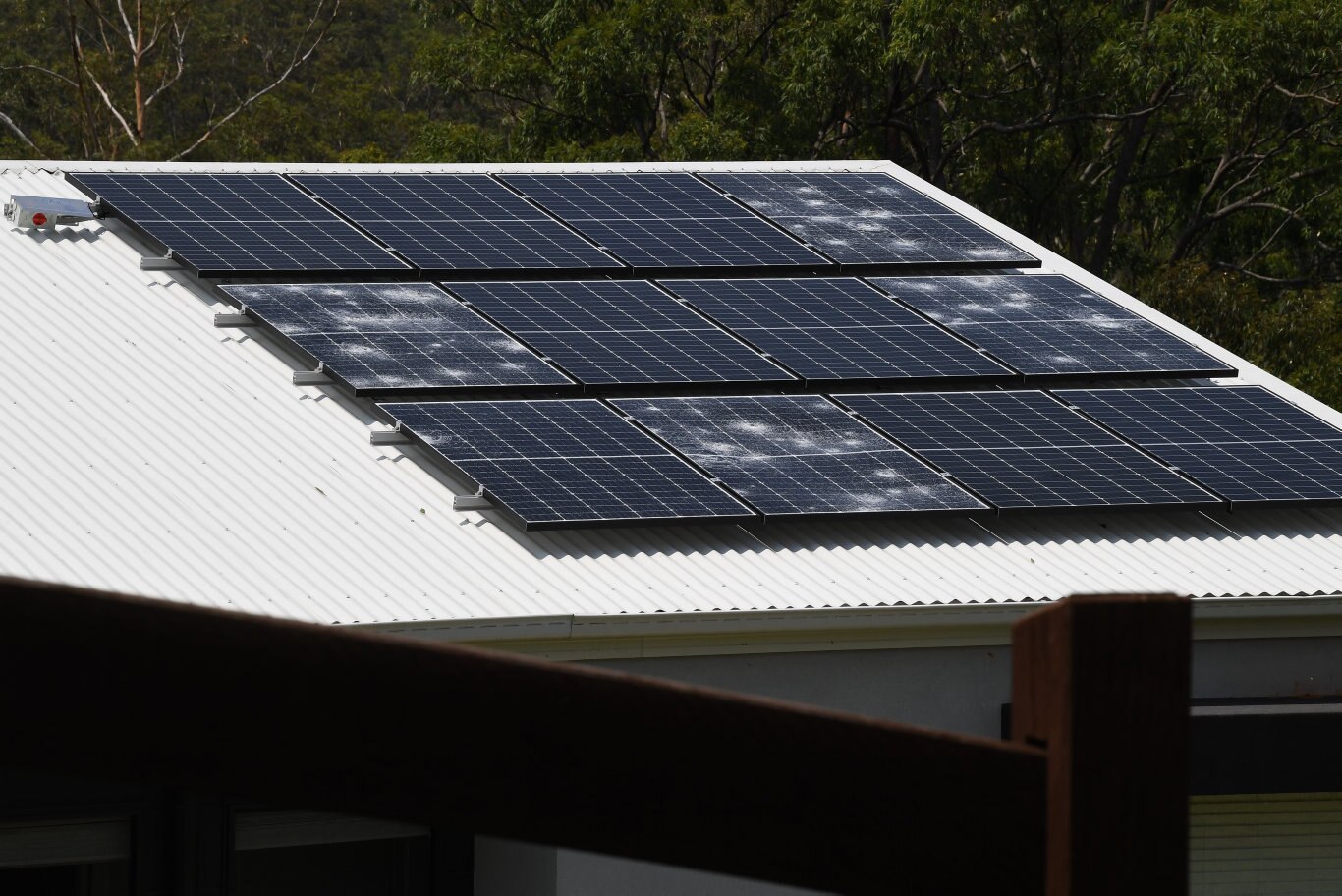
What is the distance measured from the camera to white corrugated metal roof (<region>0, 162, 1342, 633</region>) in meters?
10.7

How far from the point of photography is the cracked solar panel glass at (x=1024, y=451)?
42.0 feet

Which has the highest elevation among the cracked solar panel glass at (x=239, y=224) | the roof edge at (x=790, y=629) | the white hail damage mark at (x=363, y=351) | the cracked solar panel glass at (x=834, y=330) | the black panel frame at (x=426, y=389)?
the cracked solar panel glass at (x=239, y=224)

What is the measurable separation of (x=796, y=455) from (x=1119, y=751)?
10.9 meters

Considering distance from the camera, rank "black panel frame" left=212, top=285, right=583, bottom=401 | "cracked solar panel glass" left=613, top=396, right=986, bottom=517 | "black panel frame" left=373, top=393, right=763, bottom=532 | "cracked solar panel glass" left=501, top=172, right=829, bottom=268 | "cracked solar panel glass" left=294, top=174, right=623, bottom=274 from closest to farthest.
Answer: "black panel frame" left=373, top=393, right=763, bottom=532
"cracked solar panel glass" left=613, top=396, right=986, bottom=517
"black panel frame" left=212, top=285, right=583, bottom=401
"cracked solar panel glass" left=294, top=174, right=623, bottom=274
"cracked solar panel glass" left=501, top=172, right=829, bottom=268

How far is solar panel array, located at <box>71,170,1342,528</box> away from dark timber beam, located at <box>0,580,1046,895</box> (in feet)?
31.0

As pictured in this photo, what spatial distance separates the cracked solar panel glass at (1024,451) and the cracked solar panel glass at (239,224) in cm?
464

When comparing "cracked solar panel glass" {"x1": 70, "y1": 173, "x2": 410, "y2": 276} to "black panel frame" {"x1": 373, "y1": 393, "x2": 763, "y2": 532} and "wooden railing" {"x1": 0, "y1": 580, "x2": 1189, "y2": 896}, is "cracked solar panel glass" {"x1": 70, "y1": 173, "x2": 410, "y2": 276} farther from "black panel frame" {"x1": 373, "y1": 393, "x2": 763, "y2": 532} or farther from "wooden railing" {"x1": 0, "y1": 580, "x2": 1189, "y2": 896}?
"wooden railing" {"x1": 0, "y1": 580, "x2": 1189, "y2": 896}

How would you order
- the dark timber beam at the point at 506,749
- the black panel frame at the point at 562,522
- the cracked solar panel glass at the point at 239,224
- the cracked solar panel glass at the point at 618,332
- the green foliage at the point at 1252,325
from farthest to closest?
1. the green foliage at the point at 1252,325
2. the cracked solar panel glass at the point at 239,224
3. the cracked solar panel glass at the point at 618,332
4. the black panel frame at the point at 562,522
5. the dark timber beam at the point at 506,749

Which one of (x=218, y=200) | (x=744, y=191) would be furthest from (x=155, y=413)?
(x=744, y=191)

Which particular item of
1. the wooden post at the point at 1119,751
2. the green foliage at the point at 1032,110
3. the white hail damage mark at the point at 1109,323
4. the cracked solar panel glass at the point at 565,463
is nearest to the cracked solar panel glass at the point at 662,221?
the white hail damage mark at the point at 1109,323

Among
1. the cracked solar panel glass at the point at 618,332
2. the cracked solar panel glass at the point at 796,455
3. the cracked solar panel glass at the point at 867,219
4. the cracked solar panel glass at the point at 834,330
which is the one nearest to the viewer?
the cracked solar panel glass at the point at 796,455

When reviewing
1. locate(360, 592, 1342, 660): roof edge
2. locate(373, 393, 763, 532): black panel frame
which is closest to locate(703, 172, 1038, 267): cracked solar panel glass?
locate(373, 393, 763, 532): black panel frame

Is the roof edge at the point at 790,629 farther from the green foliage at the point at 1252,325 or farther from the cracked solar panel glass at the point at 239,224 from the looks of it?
the green foliage at the point at 1252,325

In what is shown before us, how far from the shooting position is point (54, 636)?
187 cm
